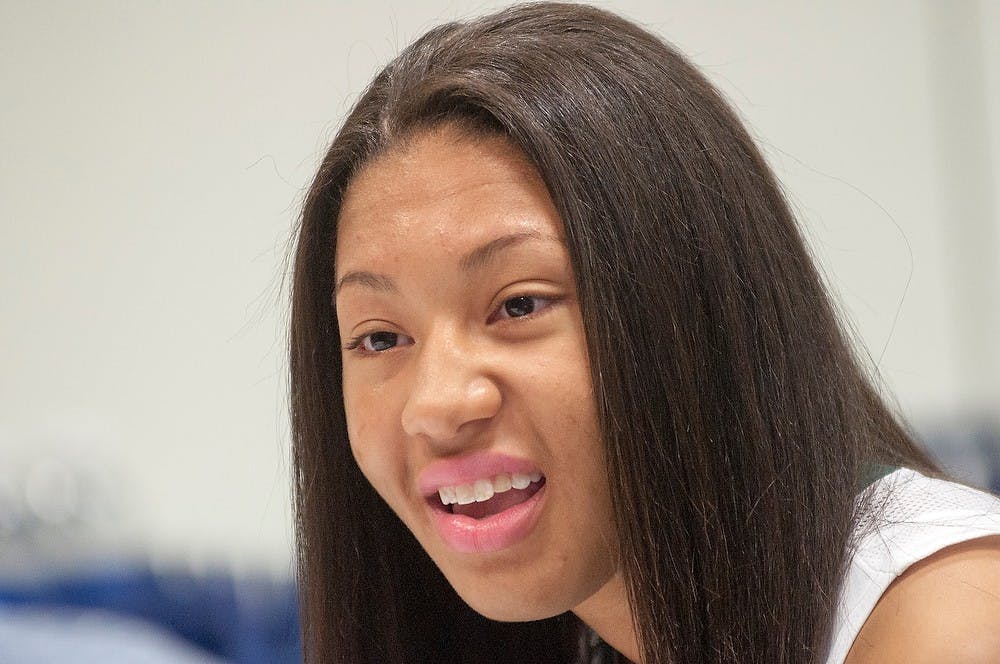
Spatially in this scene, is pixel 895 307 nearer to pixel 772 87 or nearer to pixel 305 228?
pixel 772 87

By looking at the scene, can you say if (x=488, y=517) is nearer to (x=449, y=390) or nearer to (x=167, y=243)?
(x=449, y=390)

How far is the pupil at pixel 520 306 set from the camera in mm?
881

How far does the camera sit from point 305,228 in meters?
1.07

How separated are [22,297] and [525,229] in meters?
1.22

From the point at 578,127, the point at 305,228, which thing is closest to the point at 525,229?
the point at 578,127

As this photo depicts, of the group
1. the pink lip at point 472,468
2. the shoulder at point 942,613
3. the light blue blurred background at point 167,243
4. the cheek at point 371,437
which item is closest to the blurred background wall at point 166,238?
the light blue blurred background at point 167,243

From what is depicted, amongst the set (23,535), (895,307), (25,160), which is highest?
(25,160)

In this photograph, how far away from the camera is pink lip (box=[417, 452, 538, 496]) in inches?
34.9

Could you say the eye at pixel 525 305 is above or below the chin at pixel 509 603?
above

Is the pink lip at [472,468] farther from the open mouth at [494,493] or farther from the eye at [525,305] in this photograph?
the eye at [525,305]

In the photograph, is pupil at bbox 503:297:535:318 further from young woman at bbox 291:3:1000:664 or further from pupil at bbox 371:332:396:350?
pupil at bbox 371:332:396:350

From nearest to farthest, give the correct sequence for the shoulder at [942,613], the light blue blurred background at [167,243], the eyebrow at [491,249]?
1. the shoulder at [942,613]
2. the eyebrow at [491,249]
3. the light blue blurred background at [167,243]

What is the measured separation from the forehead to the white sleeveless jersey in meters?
0.35

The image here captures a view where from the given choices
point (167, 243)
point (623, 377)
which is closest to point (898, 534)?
point (623, 377)
